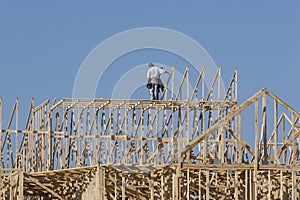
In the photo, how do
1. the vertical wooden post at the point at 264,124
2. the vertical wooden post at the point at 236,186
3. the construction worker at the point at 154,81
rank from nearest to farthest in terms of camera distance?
the vertical wooden post at the point at 236,186 < the vertical wooden post at the point at 264,124 < the construction worker at the point at 154,81

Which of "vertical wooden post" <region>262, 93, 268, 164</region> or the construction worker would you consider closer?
"vertical wooden post" <region>262, 93, 268, 164</region>

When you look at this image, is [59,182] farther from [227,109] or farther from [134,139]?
[227,109]

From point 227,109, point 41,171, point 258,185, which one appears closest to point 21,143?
point 41,171

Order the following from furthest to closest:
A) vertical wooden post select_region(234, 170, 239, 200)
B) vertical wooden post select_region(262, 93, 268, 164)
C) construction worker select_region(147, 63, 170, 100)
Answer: construction worker select_region(147, 63, 170, 100), vertical wooden post select_region(262, 93, 268, 164), vertical wooden post select_region(234, 170, 239, 200)

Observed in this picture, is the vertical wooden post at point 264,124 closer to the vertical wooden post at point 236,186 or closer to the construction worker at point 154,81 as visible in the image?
the vertical wooden post at point 236,186

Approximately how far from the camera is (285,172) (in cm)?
4253

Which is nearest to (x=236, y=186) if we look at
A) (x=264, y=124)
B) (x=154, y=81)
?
(x=264, y=124)

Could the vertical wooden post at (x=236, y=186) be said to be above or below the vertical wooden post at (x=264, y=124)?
below

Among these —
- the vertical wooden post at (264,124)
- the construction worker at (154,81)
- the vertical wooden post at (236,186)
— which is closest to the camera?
the vertical wooden post at (236,186)

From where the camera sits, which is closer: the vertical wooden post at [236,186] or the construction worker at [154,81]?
the vertical wooden post at [236,186]

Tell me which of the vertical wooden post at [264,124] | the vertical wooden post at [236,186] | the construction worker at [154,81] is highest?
the construction worker at [154,81]

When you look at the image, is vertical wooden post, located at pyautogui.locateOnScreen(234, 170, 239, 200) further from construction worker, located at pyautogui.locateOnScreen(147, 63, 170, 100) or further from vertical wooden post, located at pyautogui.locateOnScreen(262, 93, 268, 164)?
construction worker, located at pyautogui.locateOnScreen(147, 63, 170, 100)

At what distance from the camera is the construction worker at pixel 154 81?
49625 millimetres

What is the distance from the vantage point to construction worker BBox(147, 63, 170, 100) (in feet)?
163
